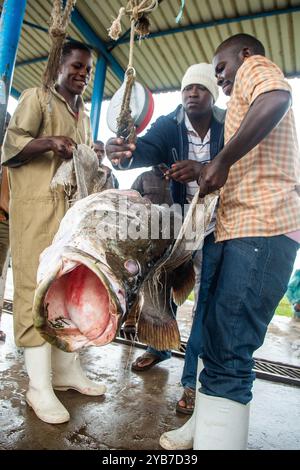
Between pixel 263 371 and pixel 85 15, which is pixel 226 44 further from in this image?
pixel 85 15

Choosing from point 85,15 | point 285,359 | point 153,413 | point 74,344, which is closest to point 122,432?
point 153,413

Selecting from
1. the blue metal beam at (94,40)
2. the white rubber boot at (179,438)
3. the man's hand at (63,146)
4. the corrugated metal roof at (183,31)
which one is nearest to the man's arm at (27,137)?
the man's hand at (63,146)

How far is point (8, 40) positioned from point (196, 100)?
5.20 ft

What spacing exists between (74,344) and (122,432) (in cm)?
112

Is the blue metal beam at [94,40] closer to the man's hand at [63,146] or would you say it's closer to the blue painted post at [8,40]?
the blue painted post at [8,40]

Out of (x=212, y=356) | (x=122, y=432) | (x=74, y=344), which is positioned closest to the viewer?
(x=74, y=344)

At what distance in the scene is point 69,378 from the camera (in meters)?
2.70

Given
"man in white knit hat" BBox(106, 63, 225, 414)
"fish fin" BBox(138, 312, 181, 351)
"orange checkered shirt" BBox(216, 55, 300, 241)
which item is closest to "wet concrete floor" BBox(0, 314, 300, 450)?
"fish fin" BBox(138, 312, 181, 351)

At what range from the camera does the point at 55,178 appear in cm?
231

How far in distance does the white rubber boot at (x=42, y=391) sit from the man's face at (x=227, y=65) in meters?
1.91

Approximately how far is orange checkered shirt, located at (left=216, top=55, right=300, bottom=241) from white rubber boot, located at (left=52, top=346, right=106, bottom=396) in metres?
1.57

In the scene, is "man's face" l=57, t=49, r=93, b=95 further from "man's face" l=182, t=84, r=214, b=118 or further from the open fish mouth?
the open fish mouth

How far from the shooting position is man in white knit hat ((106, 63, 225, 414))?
2645 mm

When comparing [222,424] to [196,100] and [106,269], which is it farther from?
[196,100]
